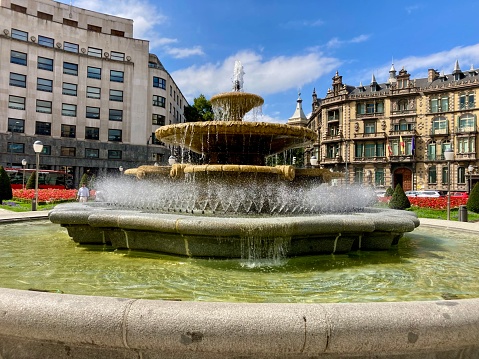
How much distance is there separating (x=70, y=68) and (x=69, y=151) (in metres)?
10.7

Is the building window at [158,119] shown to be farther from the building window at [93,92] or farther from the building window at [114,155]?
the building window at [93,92]

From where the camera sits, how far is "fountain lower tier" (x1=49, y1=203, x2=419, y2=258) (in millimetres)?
5555

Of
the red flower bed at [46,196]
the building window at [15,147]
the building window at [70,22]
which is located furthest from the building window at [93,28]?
the red flower bed at [46,196]

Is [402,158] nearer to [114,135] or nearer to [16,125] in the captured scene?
[114,135]

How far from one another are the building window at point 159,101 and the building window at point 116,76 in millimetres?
4988

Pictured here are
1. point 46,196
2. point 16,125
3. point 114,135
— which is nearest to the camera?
point 46,196

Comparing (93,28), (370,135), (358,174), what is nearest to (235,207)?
(93,28)

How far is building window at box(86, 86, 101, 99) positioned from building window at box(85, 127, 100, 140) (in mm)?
4257

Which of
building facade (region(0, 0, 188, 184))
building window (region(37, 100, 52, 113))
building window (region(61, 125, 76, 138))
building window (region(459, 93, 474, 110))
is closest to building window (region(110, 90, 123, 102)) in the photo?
building facade (region(0, 0, 188, 184))

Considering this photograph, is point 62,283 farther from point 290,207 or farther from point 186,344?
point 290,207

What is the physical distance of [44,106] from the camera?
44781 mm

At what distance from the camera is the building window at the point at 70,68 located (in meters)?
45.9

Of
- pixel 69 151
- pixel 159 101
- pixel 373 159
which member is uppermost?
pixel 159 101

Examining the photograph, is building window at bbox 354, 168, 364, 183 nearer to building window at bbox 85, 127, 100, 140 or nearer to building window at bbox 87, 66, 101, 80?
building window at bbox 85, 127, 100, 140
